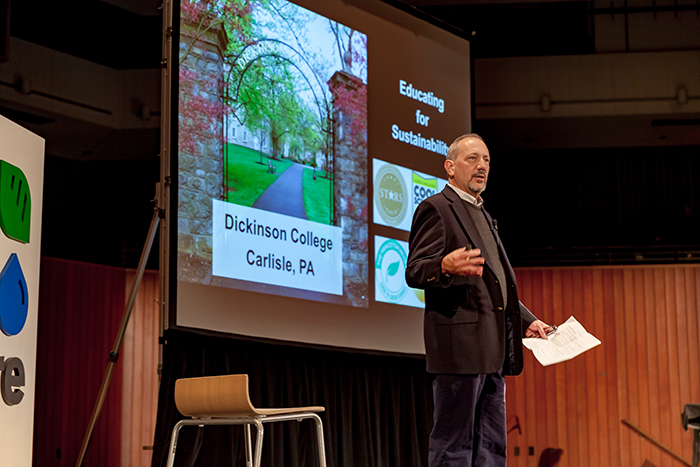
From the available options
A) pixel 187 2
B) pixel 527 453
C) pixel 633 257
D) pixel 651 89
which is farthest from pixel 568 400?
pixel 187 2

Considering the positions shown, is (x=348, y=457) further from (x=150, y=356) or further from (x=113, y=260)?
(x=113, y=260)

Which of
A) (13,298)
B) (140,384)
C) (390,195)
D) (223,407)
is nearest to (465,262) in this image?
(223,407)

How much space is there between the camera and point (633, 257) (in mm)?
7344

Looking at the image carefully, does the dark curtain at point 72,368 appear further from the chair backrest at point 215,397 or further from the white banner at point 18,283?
the chair backrest at point 215,397

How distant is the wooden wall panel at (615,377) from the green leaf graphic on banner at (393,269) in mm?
2960

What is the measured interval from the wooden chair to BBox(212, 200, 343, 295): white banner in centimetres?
76

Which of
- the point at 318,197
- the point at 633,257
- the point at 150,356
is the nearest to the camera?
the point at 318,197

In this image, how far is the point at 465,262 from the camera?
2094mm

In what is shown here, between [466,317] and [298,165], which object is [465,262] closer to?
[466,317]

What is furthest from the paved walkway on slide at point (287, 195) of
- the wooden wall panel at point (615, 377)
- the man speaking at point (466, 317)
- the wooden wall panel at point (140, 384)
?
the wooden wall panel at point (615, 377)

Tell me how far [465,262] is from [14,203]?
1.83m

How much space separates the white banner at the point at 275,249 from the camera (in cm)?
374

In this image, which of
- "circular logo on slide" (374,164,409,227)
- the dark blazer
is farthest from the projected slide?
the dark blazer

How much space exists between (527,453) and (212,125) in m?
4.69
